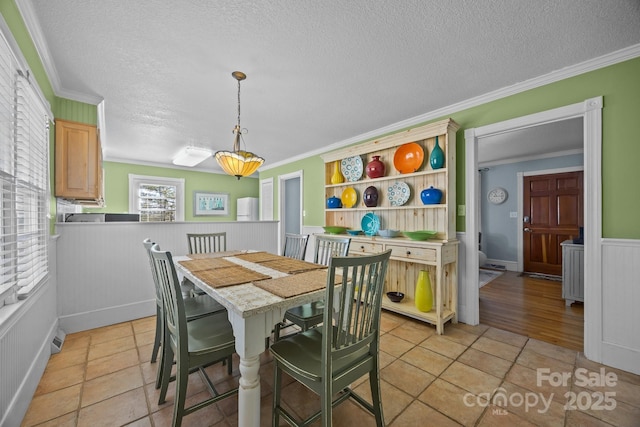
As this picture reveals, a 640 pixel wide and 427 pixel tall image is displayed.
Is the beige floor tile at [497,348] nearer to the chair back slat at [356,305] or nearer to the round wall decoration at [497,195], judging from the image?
the chair back slat at [356,305]

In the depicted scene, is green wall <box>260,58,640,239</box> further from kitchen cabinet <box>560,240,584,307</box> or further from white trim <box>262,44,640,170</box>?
kitchen cabinet <box>560,240,584,307</box>

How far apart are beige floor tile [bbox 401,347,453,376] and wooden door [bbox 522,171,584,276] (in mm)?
4303

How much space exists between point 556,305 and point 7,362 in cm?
513

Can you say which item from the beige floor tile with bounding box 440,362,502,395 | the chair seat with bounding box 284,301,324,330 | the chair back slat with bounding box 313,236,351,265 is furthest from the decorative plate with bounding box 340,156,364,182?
the beige floor tile with bounding box 440,362,502,395

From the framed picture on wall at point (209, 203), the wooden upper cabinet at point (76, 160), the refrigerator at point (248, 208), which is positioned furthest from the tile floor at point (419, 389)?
the refrigerator at point (248, 208)

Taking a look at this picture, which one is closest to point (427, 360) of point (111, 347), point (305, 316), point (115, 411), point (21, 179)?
point (305, 316)

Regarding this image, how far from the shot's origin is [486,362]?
210 centimetres

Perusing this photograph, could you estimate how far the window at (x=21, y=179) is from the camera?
4.64ft

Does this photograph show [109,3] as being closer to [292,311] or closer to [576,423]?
[292,311]

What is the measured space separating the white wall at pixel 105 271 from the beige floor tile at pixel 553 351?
3.90 meters

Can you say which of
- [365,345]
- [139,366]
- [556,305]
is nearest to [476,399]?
[365,345]

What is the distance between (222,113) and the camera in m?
3.18

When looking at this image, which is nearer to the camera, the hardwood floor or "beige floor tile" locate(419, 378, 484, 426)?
"beige floor tile" locate(419, 378, 484, 426)

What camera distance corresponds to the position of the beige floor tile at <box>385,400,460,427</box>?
4.86 ft
